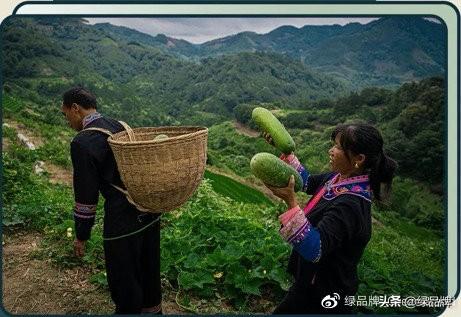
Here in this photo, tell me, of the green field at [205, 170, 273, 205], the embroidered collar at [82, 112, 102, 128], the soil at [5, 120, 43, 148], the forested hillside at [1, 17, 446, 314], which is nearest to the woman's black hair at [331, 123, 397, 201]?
the forested hillside at [1, 17, 446, 314]

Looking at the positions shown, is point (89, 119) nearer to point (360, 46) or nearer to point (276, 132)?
point (276, 132)

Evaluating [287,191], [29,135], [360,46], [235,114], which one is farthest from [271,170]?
[29,135]

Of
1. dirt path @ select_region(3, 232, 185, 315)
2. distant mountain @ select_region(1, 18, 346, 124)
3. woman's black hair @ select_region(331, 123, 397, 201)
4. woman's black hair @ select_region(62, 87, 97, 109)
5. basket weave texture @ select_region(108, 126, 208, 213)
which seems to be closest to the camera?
woman's black hair @ select_region(331, 123, 397, 201)

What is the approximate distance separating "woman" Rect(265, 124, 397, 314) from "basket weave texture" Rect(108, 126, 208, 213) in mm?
531

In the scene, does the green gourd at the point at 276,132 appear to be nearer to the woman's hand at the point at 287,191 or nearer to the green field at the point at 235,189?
the woman's hand at the point at 287,191

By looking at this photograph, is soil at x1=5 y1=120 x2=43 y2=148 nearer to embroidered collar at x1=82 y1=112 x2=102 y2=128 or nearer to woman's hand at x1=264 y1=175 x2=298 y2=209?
embroidered collar at x1=82 y1=112 x2=102 y2=128

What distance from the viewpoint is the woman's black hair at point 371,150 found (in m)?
2.24

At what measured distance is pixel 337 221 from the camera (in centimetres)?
217

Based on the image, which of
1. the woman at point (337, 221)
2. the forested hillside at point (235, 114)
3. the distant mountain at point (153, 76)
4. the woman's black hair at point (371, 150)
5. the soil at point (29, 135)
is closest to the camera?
the woman at point (337, 221)

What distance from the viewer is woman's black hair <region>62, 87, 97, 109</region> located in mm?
2836

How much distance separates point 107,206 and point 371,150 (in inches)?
57.5

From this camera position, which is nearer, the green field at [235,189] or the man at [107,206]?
the man at [107,206]

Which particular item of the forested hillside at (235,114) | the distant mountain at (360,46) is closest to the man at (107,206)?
the forested hillside at (235,114)

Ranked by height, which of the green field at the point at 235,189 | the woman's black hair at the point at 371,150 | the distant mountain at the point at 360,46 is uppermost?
the distant mountain at the point at 360,46
